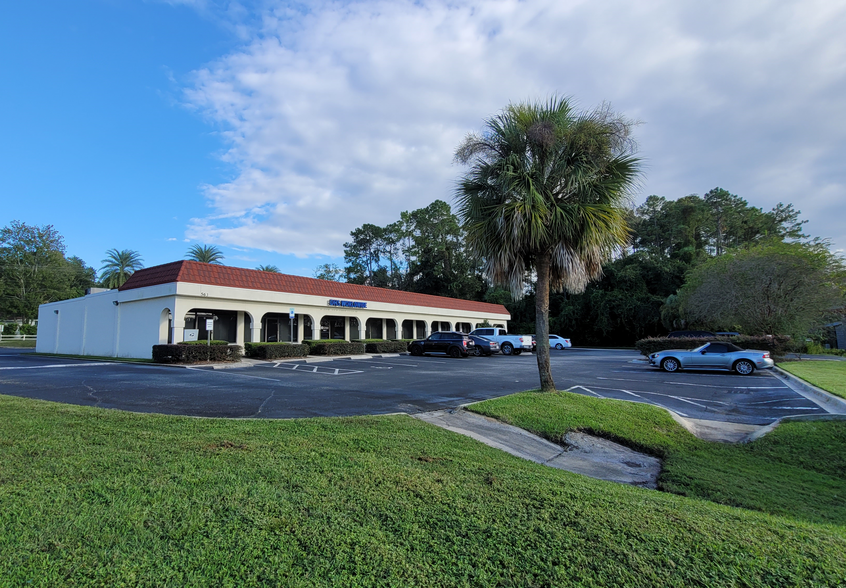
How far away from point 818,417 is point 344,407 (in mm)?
9559

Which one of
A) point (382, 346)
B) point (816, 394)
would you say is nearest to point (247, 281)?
point (382, 346)

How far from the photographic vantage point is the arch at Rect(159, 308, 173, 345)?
22.8 meters

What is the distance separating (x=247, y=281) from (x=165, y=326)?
4.70 metres

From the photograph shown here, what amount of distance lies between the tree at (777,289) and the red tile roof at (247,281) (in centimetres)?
2258

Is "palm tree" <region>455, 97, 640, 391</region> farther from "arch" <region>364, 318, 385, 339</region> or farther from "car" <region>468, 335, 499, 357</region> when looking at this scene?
"arch" <region>364, 318, 385, 339</region>

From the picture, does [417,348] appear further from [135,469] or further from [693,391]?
[135,469]

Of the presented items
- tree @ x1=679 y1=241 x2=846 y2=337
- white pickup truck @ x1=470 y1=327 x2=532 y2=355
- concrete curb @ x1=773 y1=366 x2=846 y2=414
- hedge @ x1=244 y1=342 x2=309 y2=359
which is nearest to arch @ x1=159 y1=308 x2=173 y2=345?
hedge @ x1=244 y1=342 x2=309 y2=359

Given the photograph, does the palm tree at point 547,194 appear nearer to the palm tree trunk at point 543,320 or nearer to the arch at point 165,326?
the palm tree trunk at point 543,320

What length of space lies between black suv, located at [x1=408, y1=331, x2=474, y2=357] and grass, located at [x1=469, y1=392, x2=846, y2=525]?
59.0 feet

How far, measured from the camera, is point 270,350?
23641mm

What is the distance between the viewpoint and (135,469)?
172 inches

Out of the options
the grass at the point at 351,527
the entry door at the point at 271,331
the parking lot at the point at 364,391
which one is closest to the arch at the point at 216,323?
the entry door at the point at 271,331

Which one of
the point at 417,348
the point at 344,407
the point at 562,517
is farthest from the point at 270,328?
the point at 562,517

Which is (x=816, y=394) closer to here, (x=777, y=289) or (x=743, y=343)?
Result: (x=743, y=343)
